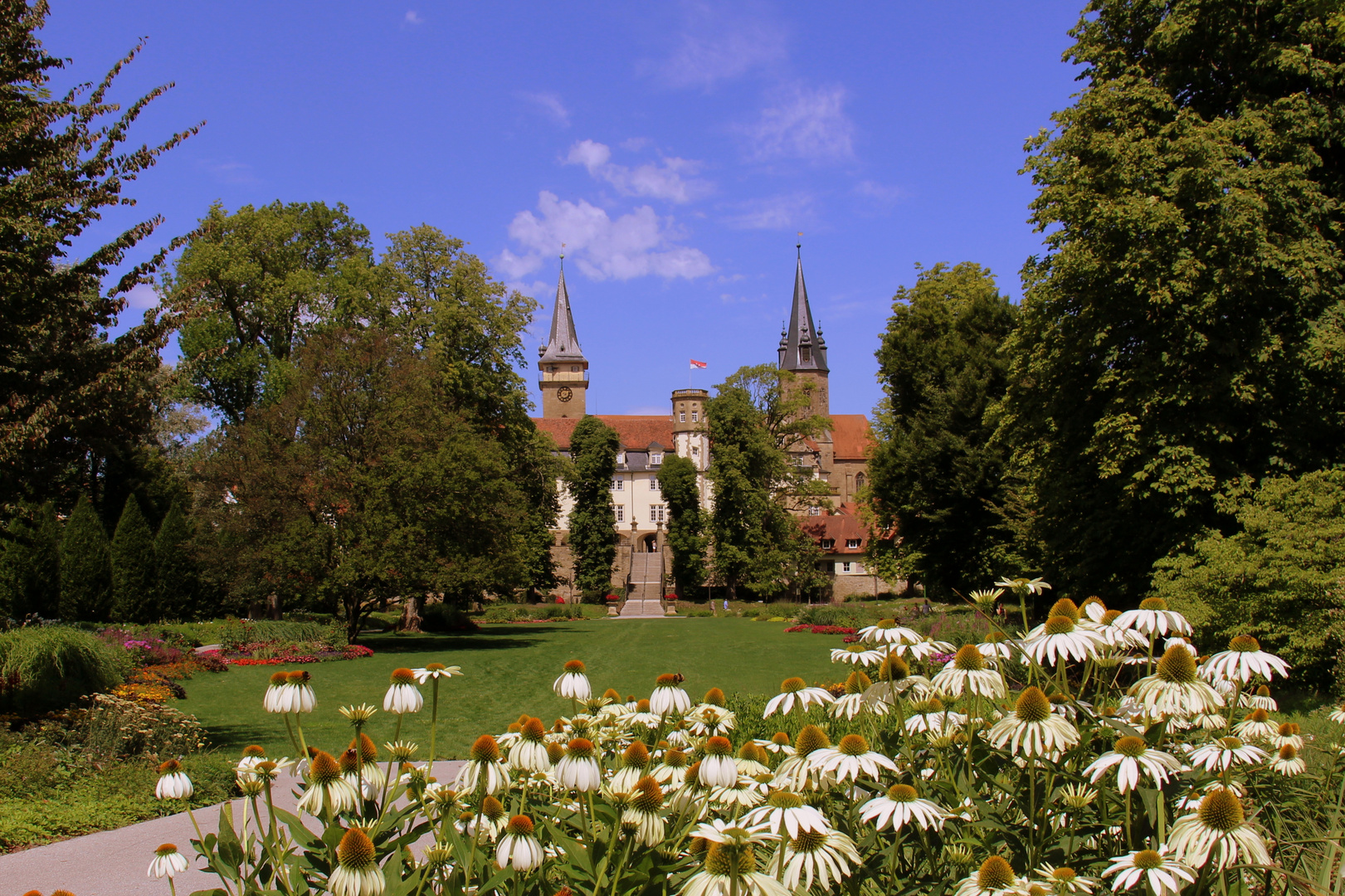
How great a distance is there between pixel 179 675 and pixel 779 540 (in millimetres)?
36128

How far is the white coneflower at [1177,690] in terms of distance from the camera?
242 cm

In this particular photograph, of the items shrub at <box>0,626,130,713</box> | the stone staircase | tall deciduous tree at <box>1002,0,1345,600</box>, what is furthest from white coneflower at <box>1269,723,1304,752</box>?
the stone staircase

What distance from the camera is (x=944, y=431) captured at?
27562 millimetres

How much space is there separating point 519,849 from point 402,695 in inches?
22.7

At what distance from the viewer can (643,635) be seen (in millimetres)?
29625

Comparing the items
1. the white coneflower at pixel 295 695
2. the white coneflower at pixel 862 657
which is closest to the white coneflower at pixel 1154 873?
the white coneflower at pixel 862 657

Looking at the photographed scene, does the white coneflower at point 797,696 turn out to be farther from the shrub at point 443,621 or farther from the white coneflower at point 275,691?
the shrub at point 443,621

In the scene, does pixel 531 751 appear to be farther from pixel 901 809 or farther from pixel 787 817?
pixel 901 809

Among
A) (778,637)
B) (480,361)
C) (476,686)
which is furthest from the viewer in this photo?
(480,361)

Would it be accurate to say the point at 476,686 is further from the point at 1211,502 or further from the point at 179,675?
the point at 1211,502

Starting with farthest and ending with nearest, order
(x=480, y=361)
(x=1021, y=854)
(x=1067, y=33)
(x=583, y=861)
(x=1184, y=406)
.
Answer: (x=480, y=361) → (x=1067, y=33) → (x=1184, y=406) → (x=1021, y=854) → (x=583, y=861)

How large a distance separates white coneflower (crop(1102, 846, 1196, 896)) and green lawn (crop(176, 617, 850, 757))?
4.64 meters

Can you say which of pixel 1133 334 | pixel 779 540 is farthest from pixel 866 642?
pixel 779 540

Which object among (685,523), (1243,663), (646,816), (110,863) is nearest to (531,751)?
(646,816)
